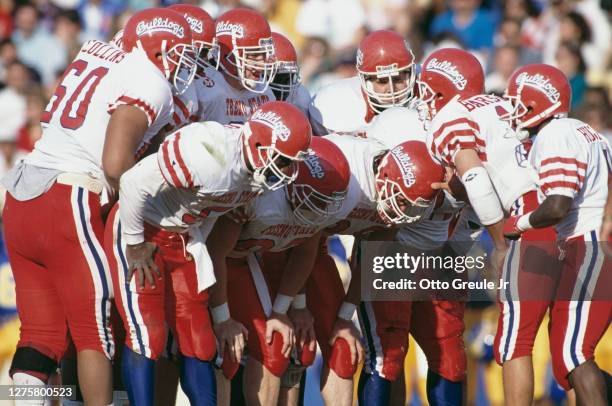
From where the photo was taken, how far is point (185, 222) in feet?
19.1

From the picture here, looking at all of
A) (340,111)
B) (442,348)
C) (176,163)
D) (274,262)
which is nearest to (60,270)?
(176,163)

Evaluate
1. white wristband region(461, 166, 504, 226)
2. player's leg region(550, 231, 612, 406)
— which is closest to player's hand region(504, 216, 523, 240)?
white wristband region(461, 166, 504, 226)

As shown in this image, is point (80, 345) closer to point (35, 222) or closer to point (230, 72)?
point (35, 222)

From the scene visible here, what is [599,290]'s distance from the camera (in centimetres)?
630

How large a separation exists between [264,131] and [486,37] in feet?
20.9

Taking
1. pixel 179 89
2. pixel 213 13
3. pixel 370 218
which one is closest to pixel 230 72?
→ pixel 179 89

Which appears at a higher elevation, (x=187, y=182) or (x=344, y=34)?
(x=344, y=34)

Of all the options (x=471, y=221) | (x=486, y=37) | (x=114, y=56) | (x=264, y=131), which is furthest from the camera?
(x=486, y=37)

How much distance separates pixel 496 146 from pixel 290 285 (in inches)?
49.1

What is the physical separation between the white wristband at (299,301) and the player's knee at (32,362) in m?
1.32

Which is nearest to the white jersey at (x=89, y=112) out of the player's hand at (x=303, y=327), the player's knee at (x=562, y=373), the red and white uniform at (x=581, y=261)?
the player's hand at (x=303, y=327)

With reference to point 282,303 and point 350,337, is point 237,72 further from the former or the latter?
point 350,337

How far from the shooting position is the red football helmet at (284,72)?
6805 mm

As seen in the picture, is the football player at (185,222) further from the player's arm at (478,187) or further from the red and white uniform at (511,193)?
the red and white uniform at (511,193)
